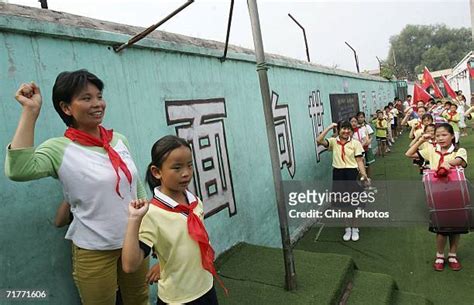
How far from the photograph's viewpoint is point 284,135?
5.21 meters

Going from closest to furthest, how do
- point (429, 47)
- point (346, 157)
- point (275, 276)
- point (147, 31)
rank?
1. point (147, 31)
2. point (275, 276)
3. point (346, 157)
4. point (429, 47)

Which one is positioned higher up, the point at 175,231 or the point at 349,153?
the point at 175,231

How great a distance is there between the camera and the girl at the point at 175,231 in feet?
5.47

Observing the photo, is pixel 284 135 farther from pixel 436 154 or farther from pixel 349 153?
pixel 436 154

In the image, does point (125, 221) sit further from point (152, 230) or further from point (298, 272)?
point (298, 272)

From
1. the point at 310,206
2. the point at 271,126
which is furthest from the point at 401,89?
the point at 271,126

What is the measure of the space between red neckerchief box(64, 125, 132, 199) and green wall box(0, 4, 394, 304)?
0.38 metres

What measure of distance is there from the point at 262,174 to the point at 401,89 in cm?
2021

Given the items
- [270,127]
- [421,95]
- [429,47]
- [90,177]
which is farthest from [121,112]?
[429,47]

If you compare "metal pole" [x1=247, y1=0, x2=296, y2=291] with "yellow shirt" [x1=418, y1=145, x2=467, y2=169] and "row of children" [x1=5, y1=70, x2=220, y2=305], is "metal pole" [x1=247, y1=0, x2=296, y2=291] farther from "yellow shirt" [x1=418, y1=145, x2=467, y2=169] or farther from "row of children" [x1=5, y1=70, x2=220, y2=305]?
"yellow shirt" [x1=418, y1=145, x2=467, y2=169]

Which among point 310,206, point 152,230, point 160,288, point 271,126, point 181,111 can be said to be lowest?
point 310,206

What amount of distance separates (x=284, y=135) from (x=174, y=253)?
12.1ft

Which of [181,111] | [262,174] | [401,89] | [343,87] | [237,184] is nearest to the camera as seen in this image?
[181,111]

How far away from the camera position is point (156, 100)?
285 centimetres
